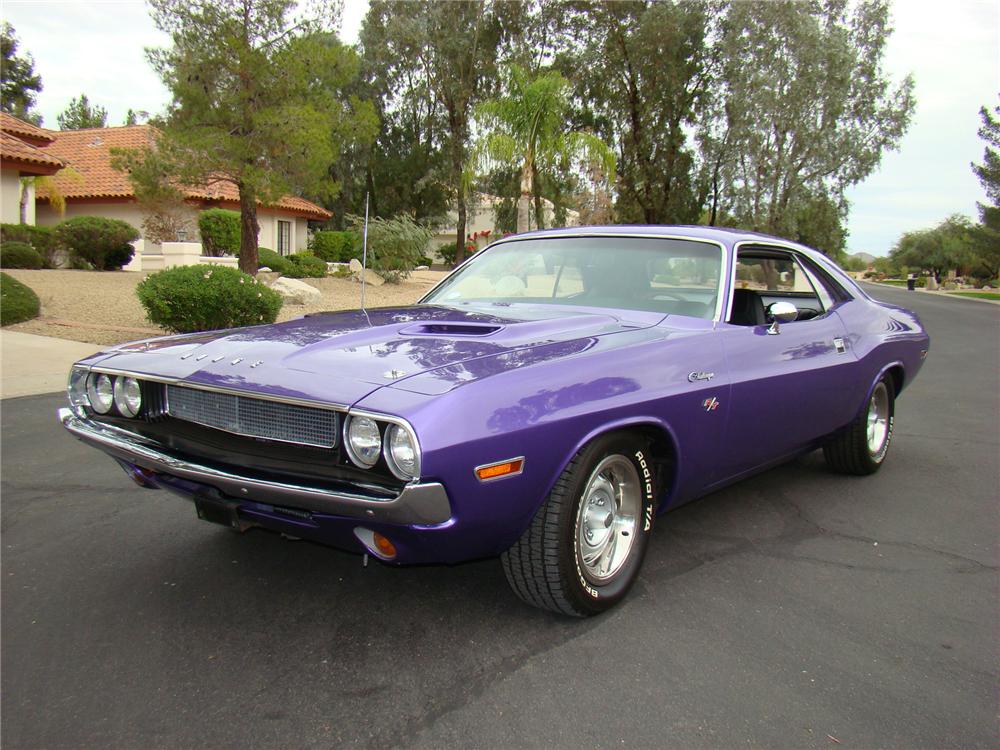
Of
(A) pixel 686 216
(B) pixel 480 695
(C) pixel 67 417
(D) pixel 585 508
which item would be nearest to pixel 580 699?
(B) pixel 480 695

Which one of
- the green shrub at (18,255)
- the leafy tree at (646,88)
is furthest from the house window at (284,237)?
the leafy tree at (646,88)

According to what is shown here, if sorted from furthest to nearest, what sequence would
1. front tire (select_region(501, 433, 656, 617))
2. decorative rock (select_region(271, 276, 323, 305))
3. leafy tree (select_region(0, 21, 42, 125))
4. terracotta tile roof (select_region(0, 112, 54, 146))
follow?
leafy tree (select_region(0, 21, 42, 125)) → terracotta tile roof (select_region(0, 112, 54, 146)) → decorative rock (select_region(271, 276, 323, 305)) → front tire (select_region(501, 433, 656, 617))

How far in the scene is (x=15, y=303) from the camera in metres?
11.3

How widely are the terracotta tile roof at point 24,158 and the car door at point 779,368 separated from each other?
64.2 ft

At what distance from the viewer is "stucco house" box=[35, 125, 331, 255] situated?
25562 millimetres

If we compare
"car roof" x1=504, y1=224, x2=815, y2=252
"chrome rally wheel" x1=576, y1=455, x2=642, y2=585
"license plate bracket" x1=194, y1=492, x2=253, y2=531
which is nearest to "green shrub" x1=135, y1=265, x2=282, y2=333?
"car roof" x1=504, y1=224, x2=815, y2=252

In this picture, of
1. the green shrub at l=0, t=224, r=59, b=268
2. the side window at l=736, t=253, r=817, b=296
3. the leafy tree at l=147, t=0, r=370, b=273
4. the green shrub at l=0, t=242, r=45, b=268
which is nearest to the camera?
the side window at l=736, t=253, r=817, b=296

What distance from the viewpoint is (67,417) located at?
3.36m

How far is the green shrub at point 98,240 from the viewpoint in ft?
67.5

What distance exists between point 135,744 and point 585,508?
1625 mm

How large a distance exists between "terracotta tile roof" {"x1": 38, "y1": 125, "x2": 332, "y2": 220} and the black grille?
75.1 feet

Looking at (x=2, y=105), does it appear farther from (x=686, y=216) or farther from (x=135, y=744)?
(x=135, y=744)

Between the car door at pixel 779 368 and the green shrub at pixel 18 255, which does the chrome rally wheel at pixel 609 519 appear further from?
the green shrub at pixel 18 255

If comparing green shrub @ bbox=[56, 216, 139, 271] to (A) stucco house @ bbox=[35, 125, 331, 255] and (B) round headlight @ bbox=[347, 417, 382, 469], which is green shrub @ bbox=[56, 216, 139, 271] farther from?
(B) round headlight @ bbox=[347, 417, 382, 469]
